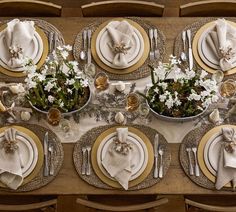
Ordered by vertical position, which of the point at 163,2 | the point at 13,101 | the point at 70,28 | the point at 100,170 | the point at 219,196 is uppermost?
the point at 163,2

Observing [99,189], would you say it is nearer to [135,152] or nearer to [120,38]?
[135,152]

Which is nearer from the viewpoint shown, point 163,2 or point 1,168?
point 1,168

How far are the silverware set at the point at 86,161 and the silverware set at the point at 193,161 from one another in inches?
18.4


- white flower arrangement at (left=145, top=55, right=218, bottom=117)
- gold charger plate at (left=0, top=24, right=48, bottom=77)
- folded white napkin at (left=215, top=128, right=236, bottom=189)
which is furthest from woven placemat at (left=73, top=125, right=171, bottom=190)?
gold charger plate at (left=0, top=24, right=48, bottom=77)

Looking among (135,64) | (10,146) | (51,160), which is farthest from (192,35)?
(10,146)

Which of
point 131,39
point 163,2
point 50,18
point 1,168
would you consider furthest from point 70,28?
point 163,2

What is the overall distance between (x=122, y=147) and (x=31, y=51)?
72 cm

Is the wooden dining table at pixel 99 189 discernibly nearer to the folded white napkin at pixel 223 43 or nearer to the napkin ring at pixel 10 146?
the napkin ring at pixel 10 146

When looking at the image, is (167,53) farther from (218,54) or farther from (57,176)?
(57,176)

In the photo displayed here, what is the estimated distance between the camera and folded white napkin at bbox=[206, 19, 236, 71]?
86.7 inches

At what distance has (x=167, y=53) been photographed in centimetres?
228

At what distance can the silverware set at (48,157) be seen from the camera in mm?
2025

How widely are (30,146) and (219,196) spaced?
38.6 inches

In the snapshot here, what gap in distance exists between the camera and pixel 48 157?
2.05 meters
